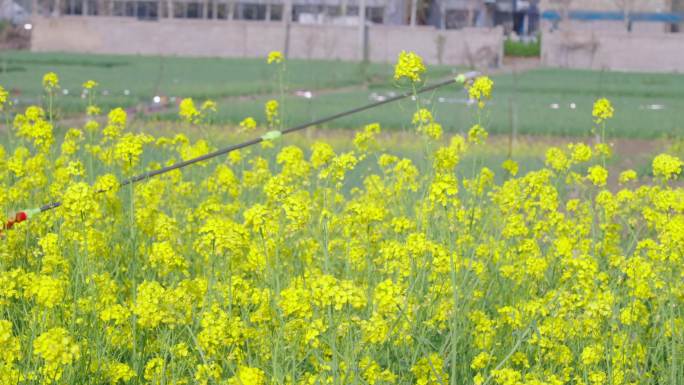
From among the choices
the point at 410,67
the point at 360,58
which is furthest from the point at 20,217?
the point at 360,58

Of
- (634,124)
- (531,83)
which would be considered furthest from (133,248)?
(531,83)

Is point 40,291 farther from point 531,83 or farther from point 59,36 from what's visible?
point 59,36

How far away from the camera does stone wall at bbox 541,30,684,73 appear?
4153 centimetres

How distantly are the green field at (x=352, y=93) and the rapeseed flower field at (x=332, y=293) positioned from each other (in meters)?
4.77

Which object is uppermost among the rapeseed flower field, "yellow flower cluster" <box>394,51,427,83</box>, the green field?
"yellow flower cluster" <box>394,51,427,83</box>

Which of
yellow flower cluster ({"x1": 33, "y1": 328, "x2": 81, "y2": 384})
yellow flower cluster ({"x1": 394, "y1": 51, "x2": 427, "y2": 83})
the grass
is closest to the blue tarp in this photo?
the grass

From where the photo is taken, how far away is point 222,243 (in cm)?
327

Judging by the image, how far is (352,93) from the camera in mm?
24125

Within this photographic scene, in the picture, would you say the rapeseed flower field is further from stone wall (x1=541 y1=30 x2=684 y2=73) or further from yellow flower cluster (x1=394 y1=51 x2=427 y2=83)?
stone wall (x1=541 y1=30 x2=684 y2=73)

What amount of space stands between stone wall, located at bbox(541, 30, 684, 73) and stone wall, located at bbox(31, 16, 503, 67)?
538 cm

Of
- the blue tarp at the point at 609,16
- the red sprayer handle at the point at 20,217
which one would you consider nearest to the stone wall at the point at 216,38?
the blue tarp at the point at 609,16

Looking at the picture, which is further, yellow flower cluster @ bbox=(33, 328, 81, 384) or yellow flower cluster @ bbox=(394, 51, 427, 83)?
yellow flower cluster @ bbox=(394, 51, 427, 83)

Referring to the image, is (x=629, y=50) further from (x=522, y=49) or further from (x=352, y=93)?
(x=352, y=93)

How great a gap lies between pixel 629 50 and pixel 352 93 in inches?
796
